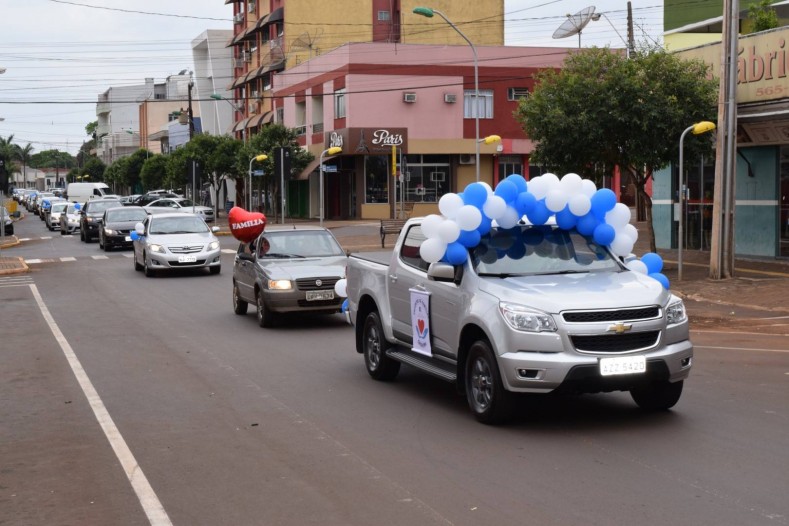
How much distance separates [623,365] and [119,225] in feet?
107

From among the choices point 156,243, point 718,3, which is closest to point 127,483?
point 156,243

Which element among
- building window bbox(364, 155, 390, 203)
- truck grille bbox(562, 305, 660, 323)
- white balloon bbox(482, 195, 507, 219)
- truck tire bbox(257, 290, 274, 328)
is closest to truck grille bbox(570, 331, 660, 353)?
truck grille bbox(562, 305, 660, 323)

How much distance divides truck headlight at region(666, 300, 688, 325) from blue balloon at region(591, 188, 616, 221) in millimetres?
1250

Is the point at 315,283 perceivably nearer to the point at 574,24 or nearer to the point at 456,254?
the point at 456,254

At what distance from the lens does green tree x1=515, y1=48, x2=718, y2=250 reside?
22750 mm

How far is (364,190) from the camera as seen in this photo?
56.9m


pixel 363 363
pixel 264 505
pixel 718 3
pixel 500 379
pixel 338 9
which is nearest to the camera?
pixel 264 505

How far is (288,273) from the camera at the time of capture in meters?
16.4

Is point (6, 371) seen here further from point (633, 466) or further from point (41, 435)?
point (633, 466)

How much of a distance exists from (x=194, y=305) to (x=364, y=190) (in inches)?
1450

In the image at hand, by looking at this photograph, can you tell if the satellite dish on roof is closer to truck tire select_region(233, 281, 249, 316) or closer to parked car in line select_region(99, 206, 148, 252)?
parked car in line select_region(99, 206, 148, 252)

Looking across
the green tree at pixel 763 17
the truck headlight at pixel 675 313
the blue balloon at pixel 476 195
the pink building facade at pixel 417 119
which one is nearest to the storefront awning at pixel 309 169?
the pink building facade at pixel 417 119

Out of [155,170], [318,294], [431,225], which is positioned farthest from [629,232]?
[155,170]

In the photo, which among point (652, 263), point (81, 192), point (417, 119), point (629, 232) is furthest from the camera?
point (81, 192)
